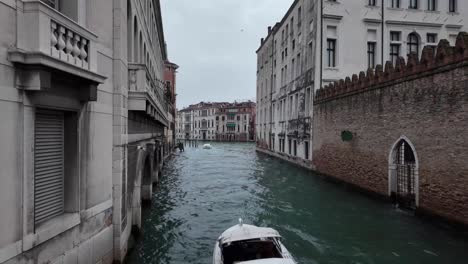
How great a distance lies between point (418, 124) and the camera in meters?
12.1

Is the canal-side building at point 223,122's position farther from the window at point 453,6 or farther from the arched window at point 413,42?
the window at point 453,6

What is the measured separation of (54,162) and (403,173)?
12.8m

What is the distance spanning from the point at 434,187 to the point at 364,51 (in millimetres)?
14458

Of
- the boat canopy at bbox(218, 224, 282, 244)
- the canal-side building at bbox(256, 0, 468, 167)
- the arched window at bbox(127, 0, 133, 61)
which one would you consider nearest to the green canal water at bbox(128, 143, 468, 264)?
the boat canopy at bbox(218, 224, 282, 244)

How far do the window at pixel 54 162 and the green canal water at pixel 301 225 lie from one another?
3.28m

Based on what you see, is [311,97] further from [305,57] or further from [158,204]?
[158,204]

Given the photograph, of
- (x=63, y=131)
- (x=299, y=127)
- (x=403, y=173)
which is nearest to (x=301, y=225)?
(x=403, y=173)

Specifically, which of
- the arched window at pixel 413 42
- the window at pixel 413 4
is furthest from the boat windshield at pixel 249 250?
the window at pixel 413 4

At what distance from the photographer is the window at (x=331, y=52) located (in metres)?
23.1

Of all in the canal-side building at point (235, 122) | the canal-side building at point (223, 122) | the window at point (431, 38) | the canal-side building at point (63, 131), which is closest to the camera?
the canal-side building at point (63, 131)

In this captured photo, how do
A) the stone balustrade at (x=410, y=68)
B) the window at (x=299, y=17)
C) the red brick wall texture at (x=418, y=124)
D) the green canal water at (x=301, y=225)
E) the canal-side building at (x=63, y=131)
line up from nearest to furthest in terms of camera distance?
the canal-side building at (x=63, y=131), the green canal water at (x=301, y=225), the red brick wall texture at (x=418, y=124), the stone balustrade at (x=410, y=68), the window at (x=299, y=17)

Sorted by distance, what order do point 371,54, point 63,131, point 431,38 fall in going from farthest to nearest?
1. point 431,38
2. point 371,54
3. point 63,131

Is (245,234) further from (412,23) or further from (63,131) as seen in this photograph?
(412,23)

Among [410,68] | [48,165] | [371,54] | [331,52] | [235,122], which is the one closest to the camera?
[48,165]
